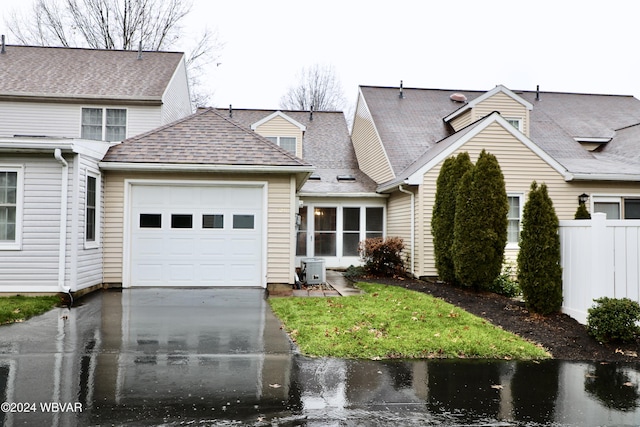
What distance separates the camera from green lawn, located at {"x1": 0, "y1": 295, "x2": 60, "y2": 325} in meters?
7.56

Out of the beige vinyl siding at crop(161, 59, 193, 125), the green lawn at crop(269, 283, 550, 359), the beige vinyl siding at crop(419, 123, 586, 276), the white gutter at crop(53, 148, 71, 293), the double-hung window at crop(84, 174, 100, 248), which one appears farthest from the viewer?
the beige vinyl siding at crop(161, 59, 193, 125)

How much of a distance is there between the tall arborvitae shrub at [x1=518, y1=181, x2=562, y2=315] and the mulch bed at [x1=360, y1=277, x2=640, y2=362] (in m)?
0.31

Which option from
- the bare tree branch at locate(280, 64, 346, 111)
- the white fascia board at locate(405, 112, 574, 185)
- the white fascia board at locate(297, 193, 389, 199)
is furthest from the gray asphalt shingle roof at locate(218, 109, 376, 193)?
the bare tree branch at locate(280, 64, 346, 111)

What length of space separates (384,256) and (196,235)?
19.1 ft

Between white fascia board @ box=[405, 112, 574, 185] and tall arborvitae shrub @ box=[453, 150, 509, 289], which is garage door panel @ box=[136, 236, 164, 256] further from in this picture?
tall arborvitae shrub @ box=[453, 150, 509, 289]

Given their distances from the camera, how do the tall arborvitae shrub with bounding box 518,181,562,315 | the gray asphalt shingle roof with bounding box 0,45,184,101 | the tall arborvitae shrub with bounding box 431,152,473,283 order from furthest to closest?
the gray asphalt shingle roof with bounding box 0,45,184,101 → the tall arborvitae shrub with bounding box 431,152,473,283 → the tall arborvitae shrub with bounding box 518,181,562,315

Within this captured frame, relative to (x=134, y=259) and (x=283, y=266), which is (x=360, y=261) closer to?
(x=283, y=266)

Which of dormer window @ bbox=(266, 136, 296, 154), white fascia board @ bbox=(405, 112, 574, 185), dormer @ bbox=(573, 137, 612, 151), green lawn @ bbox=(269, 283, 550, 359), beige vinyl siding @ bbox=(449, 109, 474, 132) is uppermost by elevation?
beige vinyl siding @ bbox=(449, 109, 474, 132)

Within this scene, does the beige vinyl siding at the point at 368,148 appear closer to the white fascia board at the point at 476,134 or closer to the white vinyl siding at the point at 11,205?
the white fascia board at the point at 476,134

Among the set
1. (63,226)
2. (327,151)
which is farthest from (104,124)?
(327,151)

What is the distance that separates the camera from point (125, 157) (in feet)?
35.1

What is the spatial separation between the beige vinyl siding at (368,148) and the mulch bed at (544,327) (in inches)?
239

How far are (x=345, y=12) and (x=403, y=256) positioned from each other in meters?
11.7

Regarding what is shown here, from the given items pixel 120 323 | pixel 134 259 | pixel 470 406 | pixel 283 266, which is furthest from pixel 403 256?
pixel 470 406
